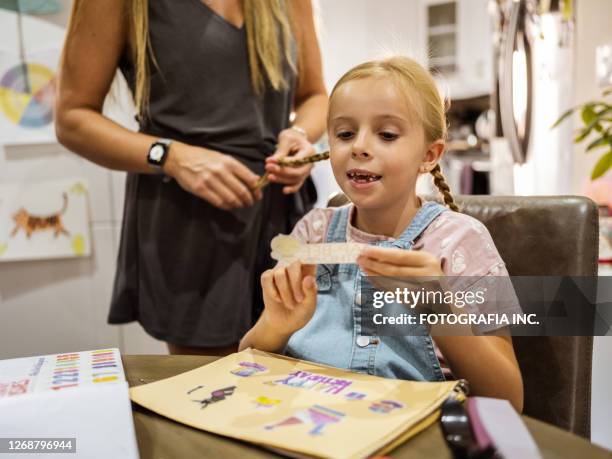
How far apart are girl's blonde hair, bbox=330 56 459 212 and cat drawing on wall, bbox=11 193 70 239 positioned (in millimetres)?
1445

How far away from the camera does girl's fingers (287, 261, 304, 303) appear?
2.39 feet

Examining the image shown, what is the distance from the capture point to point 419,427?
554mm

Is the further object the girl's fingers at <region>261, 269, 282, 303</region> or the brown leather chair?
the brown leather chair

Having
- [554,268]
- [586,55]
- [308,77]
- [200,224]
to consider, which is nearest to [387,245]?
[554,268]

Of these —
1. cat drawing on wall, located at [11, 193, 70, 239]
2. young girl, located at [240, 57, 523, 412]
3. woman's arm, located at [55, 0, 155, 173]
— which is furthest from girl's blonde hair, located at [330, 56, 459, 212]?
cat drawing on wall, located at [11, 193, 70, 239]

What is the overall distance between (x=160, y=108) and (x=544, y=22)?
5.76 ft

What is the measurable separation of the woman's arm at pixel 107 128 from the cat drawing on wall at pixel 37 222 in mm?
937

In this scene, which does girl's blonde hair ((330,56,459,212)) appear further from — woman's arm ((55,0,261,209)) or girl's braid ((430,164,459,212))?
woman's arm ((55,0,261,209))

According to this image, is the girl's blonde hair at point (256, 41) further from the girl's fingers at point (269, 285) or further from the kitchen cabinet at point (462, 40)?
the kitchen cabinet at point (462, 40)

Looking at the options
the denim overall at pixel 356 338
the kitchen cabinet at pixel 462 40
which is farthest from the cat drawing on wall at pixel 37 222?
the kitchen cabinet at pixel 462 40

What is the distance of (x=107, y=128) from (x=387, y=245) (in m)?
0.60

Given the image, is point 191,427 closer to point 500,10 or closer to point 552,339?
point 552,339

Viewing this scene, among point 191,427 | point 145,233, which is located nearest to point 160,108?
point 145,233

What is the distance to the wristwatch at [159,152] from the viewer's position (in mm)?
1071
